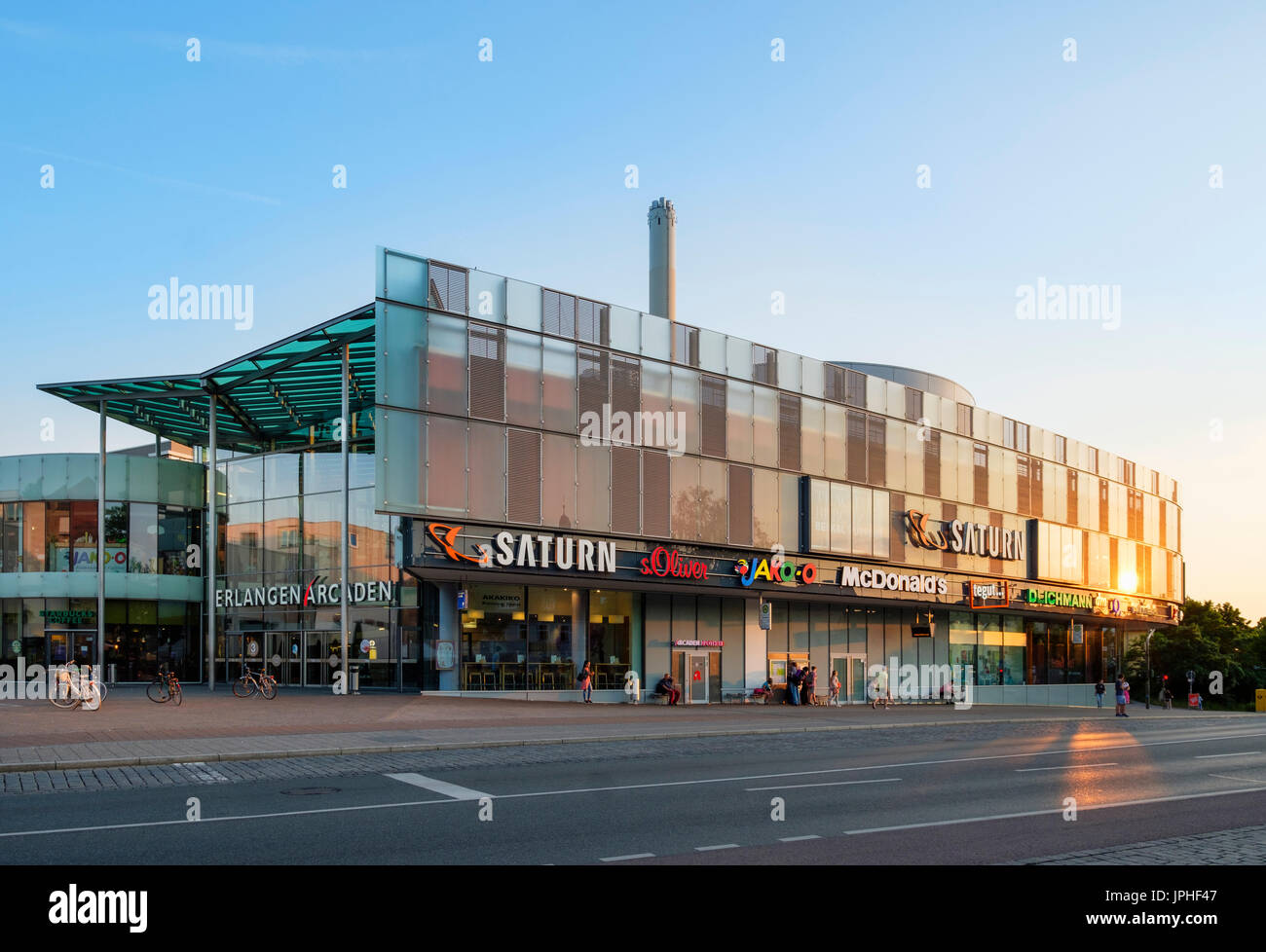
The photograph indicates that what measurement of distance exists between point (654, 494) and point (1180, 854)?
30802 millimetres

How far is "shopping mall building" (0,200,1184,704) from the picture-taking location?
117 feet

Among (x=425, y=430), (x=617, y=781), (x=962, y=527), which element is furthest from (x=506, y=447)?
(x=962, y=527)

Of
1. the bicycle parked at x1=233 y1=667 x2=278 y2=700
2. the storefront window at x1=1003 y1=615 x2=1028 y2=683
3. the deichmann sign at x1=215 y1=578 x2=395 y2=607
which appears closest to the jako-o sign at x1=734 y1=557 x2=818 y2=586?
the deichmann sign at x1=215 y1=578 x2=395 y2=607

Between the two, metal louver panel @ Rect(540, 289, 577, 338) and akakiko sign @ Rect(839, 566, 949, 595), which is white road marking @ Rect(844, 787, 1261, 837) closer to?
metal louver panel @ Rect(540, 289, 577, 338)

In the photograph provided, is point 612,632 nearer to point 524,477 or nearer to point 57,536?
point 524,477

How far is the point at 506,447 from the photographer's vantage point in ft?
119

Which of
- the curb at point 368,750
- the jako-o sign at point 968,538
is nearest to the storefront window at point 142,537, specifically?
the curb at point 368,750

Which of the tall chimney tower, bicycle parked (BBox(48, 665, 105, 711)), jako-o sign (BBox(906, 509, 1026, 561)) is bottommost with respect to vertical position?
bicycle parked (BBox(48, 665, 105, 711))

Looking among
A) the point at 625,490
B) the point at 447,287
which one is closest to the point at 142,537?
the point at 447,287

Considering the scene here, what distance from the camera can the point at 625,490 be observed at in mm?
39281

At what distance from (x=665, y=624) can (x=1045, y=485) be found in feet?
97.7

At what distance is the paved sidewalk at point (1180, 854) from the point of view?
9211mm

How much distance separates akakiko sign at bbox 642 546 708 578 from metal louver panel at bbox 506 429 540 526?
4.89 metres
